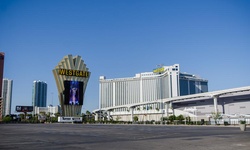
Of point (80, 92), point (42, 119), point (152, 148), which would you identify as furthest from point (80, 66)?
point (152, 148)

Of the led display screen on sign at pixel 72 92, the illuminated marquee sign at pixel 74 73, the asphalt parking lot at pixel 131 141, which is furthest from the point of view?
the illuminated marquee sign at pixel 74 73

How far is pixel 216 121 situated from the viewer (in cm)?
8819

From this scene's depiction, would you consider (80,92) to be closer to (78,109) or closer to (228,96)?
(78,109)

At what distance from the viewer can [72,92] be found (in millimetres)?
140000

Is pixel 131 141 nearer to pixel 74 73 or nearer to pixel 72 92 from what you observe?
pixel 72 92

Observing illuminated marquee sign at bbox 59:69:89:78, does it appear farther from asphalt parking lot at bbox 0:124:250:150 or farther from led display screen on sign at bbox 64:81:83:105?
asphalt parking lot at bbox 0:124:250:150

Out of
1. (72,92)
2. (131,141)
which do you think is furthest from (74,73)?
(131,141)

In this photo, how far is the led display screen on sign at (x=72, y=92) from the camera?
137625 mm

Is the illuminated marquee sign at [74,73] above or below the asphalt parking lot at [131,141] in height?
above

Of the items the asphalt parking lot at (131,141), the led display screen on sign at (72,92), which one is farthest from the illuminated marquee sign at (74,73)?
the asphalt parking lot at (131,141)

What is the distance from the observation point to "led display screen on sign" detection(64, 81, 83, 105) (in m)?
138

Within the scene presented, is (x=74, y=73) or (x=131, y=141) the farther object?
(x=74, y=73)

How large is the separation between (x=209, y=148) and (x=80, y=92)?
433ft

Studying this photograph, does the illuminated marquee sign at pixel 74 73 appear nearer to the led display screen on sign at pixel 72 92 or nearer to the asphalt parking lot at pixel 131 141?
the led display screen on sign at pixel 72 92
